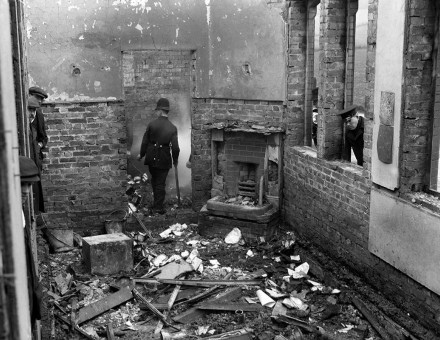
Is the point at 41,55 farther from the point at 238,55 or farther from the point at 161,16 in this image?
the point at 238,55

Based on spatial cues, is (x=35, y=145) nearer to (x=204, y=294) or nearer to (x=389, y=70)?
(x=204, y=294)

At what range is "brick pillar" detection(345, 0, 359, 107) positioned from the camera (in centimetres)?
956

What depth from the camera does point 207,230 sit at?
1132cm

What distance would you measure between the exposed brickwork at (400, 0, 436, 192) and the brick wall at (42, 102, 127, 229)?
5116 millimetres

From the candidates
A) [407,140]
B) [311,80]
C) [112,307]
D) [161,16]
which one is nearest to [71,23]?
[161,16]

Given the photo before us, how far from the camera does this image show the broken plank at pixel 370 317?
7.69 m

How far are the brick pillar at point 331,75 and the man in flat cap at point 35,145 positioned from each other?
3.98 meters

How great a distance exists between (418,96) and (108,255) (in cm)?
468

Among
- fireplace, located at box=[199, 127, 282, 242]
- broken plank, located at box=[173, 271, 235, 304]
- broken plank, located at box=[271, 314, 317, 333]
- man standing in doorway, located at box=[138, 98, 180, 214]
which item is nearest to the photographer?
broken plank, located at box=[271, 314, 317, 333]

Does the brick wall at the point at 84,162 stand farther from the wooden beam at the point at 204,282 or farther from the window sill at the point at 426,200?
the window sill at the point at 426,200

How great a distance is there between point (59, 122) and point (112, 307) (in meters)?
3.66

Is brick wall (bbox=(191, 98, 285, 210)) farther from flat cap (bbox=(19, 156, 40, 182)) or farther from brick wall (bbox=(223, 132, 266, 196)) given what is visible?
flat cap (bbox=(19, 156, 40, 182))

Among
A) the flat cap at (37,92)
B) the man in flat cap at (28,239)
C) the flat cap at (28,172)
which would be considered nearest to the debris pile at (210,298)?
the man in flat cap at (28,239)

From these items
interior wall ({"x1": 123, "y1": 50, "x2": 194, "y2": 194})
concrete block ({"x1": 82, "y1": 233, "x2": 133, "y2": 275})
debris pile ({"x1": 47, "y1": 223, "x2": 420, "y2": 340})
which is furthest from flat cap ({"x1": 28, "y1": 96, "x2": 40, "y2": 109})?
interior wall ({"x1": 123, "y1": 50, "x2": 194, "y2": 194})
